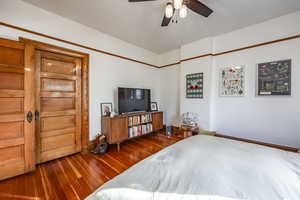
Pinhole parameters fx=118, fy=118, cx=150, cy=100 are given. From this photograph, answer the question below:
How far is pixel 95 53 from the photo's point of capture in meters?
2.77

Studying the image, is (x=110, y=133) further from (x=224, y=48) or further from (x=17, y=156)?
(x=224, y=48)

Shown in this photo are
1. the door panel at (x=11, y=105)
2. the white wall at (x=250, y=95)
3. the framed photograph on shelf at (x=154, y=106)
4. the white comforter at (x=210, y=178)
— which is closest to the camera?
the white comforter at (x=210, y=178)

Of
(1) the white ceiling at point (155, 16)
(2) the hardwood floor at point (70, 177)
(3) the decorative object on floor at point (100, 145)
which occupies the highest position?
(1) the white ceiling at point (155, 16)

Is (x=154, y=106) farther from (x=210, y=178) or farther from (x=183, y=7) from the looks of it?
(x=210, y=178)

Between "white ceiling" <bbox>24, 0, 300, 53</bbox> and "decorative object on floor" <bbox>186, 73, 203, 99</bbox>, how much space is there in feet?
3.43

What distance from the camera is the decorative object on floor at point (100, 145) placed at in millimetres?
2479

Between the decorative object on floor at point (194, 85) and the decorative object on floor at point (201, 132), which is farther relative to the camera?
the decorative object on floor at point (194, 85)

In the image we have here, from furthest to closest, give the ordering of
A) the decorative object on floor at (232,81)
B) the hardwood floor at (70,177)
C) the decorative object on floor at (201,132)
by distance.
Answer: the decorative object on floor at (201,132)
the decorative object on floor at (232,81)
the hardwood floor at (70,177)

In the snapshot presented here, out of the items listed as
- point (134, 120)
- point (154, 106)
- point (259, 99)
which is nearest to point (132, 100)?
point (134, 120)

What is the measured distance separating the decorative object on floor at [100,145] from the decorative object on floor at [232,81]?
3097mm

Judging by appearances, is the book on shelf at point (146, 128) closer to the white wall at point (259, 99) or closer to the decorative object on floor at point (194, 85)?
the decorative object on floor at point (194, 85)

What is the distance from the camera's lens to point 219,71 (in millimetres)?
3131

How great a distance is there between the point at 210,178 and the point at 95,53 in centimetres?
306

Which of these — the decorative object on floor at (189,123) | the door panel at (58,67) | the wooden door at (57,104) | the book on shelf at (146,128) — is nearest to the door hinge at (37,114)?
the wooden door at (57,104)
